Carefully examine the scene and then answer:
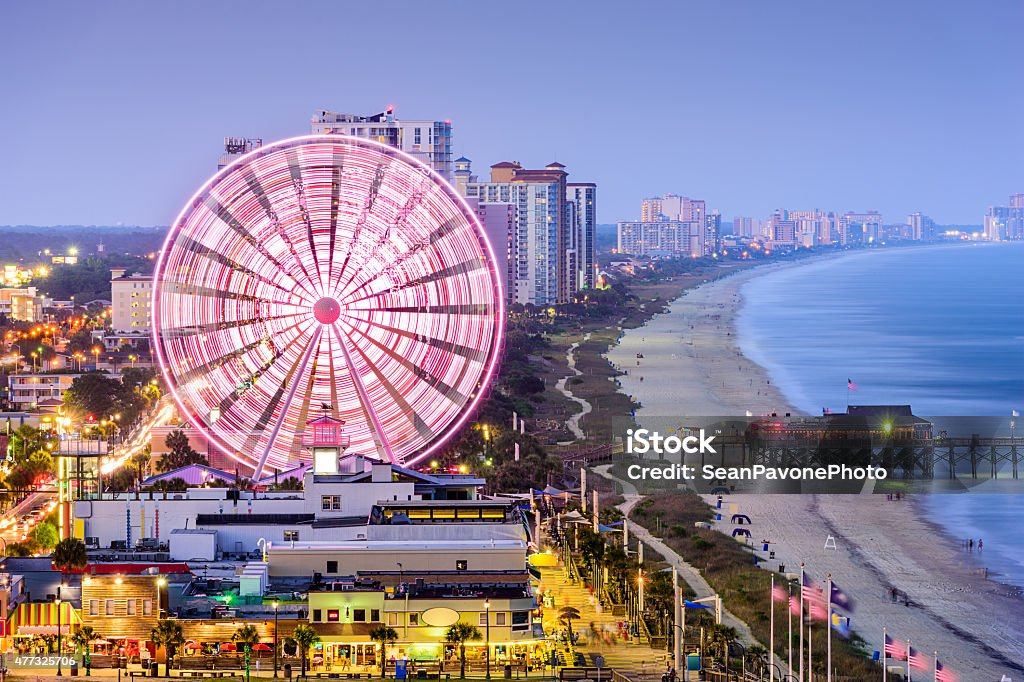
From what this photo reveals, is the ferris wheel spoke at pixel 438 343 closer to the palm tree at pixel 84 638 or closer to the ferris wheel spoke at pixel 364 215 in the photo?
the ferris wheel spoke at pixel 364 215

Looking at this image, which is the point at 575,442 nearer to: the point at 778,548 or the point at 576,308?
the point at 778,548

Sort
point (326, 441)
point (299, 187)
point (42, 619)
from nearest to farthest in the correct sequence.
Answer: point (42, 619) → point (299, 187) → point (326, 441)

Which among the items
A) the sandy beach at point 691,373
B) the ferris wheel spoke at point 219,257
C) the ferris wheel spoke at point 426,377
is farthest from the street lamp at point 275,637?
the sandy beach at point 691,373

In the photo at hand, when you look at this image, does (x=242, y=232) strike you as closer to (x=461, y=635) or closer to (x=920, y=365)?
(x=461, y=635)

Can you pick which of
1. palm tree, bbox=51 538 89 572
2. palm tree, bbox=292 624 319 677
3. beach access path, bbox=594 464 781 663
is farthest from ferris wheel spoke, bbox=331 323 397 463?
palm tree, bbox=292 624 319 677

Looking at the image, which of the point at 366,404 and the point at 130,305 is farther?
the point at 130,305

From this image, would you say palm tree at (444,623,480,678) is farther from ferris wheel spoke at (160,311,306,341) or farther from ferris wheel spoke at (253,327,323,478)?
ferris wheel spoke at (160,311,306,341)

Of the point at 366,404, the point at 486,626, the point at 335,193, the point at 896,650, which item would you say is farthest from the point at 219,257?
the point at 896,650

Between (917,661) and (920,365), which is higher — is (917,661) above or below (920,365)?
below

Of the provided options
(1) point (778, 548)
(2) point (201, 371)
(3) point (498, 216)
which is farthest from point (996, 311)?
(2) point (201, 371)
